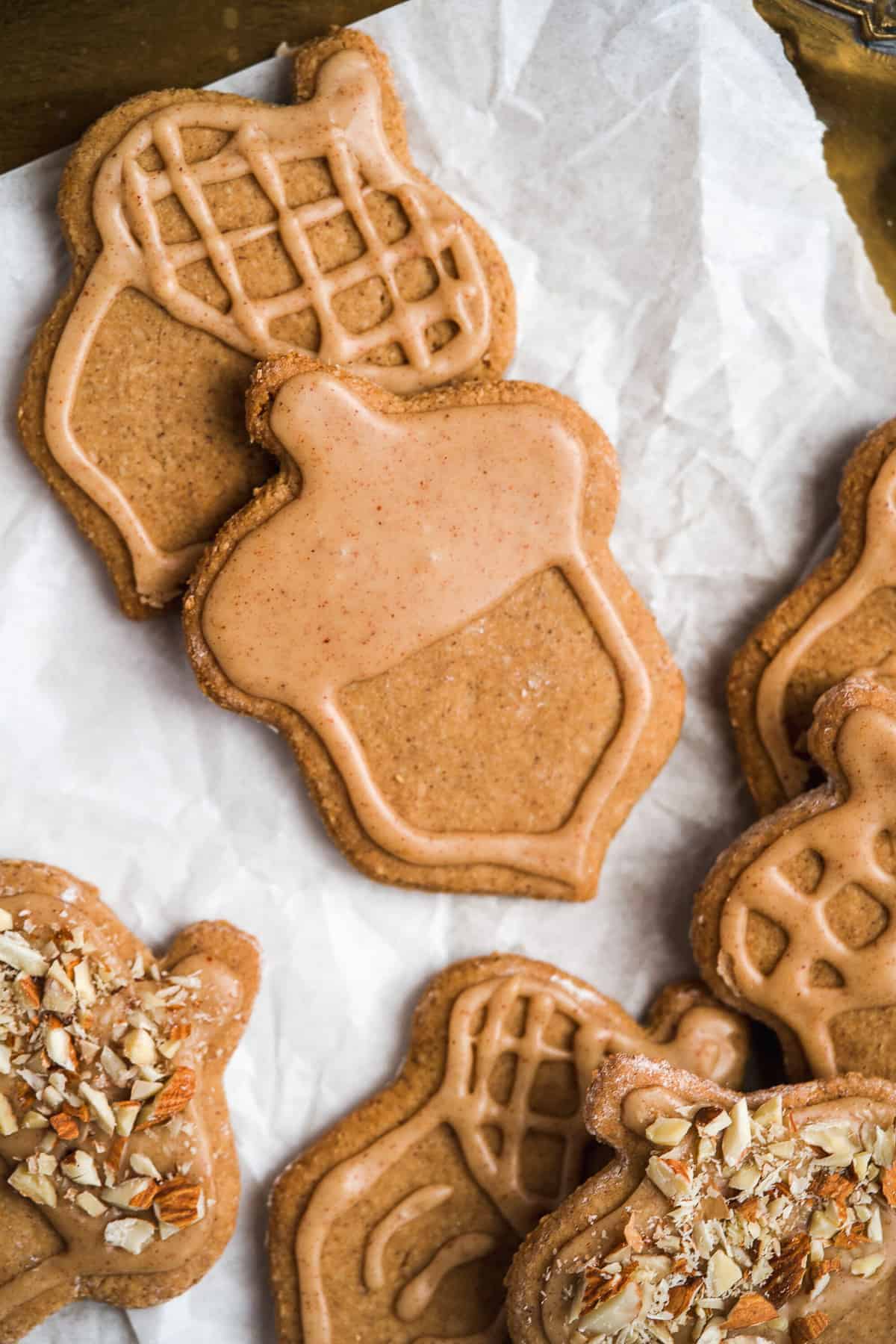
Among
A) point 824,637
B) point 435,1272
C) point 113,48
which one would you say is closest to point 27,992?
point 435,1272

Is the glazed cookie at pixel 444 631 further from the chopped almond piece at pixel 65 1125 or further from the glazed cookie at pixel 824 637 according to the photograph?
the chopped almond piece at pixel 65 1125

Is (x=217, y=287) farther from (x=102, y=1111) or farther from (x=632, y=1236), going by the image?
(x=632, y=1236)

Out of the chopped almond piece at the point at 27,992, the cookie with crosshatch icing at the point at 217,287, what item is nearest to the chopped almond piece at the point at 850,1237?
the chopped almond piece at the point at 27,992

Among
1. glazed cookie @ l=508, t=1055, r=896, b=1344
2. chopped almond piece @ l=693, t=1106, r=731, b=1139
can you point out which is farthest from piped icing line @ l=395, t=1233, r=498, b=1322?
chopped almond piece @ l=693, t=1106, r=731, b=1139

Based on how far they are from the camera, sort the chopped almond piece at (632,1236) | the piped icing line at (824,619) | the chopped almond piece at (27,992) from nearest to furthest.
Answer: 1. the chopped almond piece at (632,1236)
2. the chopped almond piece at (27,992)
3. the piped icing line at (824,619)

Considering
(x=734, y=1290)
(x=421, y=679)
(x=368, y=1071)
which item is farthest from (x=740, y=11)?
(x=734, y=1290)

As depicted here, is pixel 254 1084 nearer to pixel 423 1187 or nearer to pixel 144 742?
pixel 423 1187
